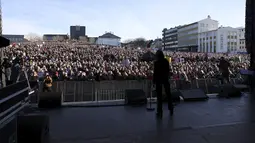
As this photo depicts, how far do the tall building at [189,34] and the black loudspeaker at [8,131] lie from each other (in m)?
145

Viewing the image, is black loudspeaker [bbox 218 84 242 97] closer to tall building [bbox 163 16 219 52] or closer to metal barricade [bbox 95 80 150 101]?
metal barricade [bbox 95 80 150 101]

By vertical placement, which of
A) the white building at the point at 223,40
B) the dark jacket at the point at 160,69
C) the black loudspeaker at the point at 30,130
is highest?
the white building at the point at 223,40

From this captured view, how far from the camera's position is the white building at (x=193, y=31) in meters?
142

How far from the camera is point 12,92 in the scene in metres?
3.81

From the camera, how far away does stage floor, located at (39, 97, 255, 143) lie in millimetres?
4812

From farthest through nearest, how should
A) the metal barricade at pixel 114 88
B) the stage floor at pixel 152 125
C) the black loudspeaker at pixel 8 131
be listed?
the metal barricade at pixel 114 88, the stage floor at pixel 152 125, the black loudspeaker at pixel 8 131

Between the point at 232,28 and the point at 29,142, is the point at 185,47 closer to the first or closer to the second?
the point at 232,28

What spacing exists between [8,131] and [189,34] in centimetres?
15317

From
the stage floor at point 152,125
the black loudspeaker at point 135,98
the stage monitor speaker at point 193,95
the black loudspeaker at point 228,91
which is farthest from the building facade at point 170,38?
the stage floor at point 152,125

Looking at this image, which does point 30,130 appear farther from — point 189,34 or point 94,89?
point 189,34

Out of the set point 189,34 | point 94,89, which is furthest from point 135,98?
point 189,34

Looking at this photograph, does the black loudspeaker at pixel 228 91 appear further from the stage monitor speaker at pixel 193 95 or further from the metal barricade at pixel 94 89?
the metal barricade at pixel 94 89

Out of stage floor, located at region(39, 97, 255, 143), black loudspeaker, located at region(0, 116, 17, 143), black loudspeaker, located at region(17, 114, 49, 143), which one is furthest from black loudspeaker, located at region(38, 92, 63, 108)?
black loudspeaker, located at region(0, 116, 17, 143)

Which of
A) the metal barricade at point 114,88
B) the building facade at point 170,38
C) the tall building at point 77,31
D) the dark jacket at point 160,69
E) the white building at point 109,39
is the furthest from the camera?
the building facade at point 170,38
